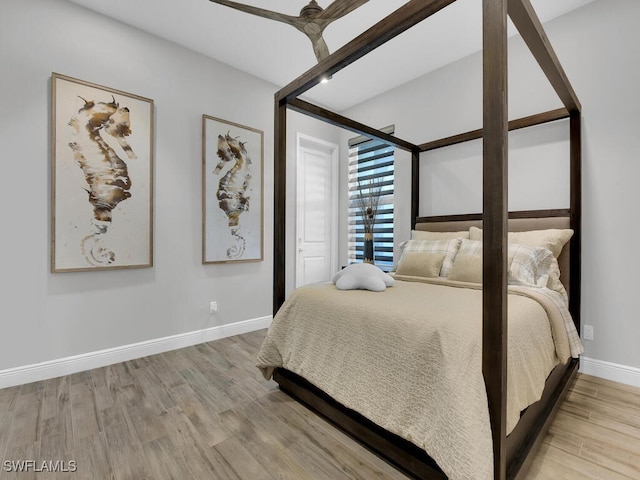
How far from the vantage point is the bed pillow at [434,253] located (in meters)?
2.51

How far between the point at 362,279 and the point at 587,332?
75.0 inches

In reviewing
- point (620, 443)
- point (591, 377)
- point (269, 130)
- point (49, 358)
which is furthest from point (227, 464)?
point (269, 130)

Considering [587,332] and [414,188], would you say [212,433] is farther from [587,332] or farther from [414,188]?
[414,188]

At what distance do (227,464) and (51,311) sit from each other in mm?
1889

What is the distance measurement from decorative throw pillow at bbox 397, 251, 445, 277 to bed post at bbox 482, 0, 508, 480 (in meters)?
1.40

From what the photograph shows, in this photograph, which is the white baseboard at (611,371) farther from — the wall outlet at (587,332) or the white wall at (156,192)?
the white wall at (156,192)

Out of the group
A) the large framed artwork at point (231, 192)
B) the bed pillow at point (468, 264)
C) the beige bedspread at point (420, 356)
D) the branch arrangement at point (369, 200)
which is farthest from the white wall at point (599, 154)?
the large framed artwork at point (231, 192)

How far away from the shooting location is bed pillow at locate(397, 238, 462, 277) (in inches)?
98.7

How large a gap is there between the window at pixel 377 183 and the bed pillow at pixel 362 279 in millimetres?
1811

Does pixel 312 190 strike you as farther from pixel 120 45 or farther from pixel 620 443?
pixel 620 443

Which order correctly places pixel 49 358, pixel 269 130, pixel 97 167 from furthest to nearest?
pixel 269 130 < pixel 97 167 < pixel 49 358

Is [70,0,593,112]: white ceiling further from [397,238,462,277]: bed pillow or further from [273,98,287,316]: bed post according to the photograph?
[397,238,462,277]: bed pillow

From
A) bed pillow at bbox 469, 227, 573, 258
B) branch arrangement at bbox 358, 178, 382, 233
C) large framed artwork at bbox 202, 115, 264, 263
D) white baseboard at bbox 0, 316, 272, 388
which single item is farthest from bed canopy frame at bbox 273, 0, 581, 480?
branch arrangement at bbox 358, 178, 382, 233

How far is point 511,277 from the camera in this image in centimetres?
203
